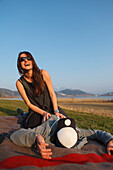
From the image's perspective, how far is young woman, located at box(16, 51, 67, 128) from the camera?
328 centimetres

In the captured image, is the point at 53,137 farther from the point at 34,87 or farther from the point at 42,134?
the point at 34,87

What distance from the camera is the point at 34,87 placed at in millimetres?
3297

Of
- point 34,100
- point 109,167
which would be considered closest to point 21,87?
point 34,100

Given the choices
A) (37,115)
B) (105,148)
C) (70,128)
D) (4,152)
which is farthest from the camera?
(37,115)

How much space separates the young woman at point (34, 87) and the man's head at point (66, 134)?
1.08 meters

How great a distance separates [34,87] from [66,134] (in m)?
1.62

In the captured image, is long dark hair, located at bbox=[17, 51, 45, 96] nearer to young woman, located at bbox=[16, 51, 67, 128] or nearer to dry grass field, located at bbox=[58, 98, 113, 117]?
young woman, located at bbox=[16, 51, 67, 128]

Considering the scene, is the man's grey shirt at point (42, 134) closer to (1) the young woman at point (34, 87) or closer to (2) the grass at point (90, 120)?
(1) the young woman at point (34, 87)

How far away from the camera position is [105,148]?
228 centimetres

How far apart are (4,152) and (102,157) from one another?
133cm

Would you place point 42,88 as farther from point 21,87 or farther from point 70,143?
point 70,143

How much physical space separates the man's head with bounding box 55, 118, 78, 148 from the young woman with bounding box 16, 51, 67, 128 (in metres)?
1.08

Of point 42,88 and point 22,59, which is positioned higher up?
point 22,59

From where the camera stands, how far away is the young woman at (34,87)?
328cm
